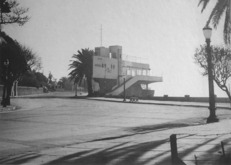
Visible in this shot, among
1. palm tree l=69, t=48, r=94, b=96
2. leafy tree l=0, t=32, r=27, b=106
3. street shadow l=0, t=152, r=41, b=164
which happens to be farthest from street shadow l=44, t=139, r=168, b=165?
palm tree l=69, t=48, r=94, b=96

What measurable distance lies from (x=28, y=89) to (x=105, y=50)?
20097 mm

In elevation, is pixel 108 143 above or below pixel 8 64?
below

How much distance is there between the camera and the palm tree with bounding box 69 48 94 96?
51.4 m

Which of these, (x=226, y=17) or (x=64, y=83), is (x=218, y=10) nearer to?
(x=226, y=17)

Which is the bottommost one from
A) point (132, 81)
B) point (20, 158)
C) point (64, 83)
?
point (20, 158)

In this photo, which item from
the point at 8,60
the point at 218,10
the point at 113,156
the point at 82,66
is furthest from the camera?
the point at 82,66

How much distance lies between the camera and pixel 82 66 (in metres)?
51.5

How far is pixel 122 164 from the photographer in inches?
197

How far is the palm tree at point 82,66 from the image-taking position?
51406 mm

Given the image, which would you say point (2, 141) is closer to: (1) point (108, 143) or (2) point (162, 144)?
(1) point (108, 143)

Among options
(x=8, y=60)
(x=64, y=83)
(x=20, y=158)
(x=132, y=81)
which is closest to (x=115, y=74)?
(x=132, y=81)

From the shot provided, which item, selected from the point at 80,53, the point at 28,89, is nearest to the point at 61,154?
the point at 80,53

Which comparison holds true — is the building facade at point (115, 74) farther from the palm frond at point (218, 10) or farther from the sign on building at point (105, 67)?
the palm frond at point (218, 10)

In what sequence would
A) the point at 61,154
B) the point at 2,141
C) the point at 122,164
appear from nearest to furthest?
the point at 122,164 → the point at 61,154 → the point at 2,141
